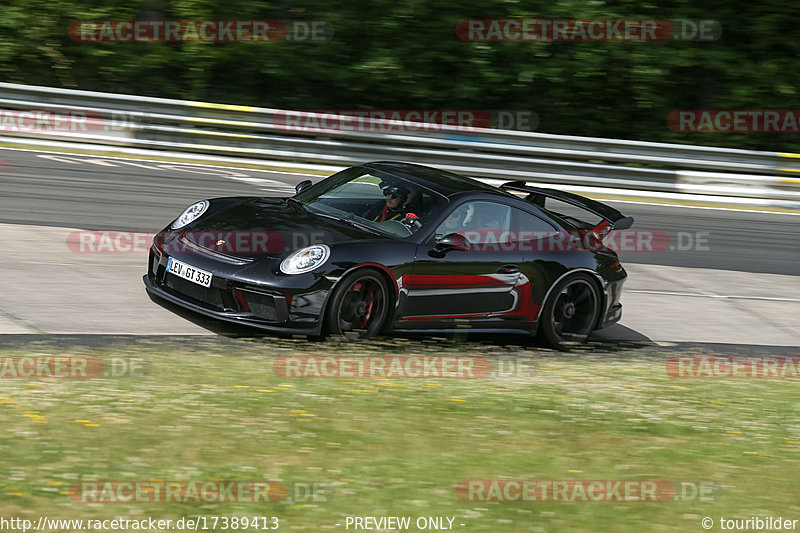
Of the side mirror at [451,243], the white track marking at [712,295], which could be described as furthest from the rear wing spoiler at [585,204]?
the white track marking at [712,295]

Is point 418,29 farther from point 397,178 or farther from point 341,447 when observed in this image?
point 341,447

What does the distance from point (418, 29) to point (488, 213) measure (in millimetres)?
10981

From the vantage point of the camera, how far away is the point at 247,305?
6.93 metres

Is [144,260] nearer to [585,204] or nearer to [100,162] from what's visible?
[585,204]

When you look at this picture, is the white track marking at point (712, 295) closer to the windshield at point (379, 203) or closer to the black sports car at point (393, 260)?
the black sports car at point (393, 260)

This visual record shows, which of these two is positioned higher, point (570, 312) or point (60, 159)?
point (60, 159)

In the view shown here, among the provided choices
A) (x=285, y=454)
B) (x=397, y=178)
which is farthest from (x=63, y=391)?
(x=397, y=178)

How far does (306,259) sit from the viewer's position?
6992 mm

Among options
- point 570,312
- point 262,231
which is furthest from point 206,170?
point 570,312

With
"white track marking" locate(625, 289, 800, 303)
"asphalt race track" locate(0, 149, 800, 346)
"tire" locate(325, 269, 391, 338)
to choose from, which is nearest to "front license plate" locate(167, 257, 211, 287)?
"asphalt race track" locate(0, 149, 800, 346)

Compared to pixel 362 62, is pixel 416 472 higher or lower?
lower

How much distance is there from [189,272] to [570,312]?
335 cm

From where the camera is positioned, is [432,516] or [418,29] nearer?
[432,516]

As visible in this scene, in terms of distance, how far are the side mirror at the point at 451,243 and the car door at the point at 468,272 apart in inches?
1.0
